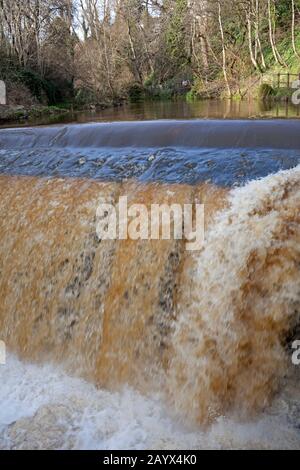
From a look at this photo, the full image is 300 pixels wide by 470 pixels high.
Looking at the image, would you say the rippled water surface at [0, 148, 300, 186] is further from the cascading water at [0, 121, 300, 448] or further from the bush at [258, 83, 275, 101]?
the bush at [258, 83, 275, 101]

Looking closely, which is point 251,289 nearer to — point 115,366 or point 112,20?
point 115,366

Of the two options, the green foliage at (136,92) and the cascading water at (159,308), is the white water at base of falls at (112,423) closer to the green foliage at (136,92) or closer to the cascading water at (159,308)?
the cascading water at (159,308)

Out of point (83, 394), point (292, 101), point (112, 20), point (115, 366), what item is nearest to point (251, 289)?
point (115, 366)

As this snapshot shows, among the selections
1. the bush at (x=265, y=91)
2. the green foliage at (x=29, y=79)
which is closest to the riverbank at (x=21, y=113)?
the green foliage at (x=29, y=79)

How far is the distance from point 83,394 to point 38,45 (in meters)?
16.1

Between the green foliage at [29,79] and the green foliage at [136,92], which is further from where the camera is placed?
the green foliage at [136,92]

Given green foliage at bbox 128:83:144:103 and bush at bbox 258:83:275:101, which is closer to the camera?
bush at bbox 258:83:275:101

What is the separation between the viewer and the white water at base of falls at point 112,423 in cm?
259

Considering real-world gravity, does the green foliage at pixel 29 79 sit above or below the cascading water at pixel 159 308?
above

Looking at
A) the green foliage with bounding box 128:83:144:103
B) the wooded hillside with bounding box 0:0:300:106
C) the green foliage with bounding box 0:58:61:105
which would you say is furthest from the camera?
the green foliage with bounding box 128:83:144:103

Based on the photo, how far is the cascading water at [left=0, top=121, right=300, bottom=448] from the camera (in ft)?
8.71

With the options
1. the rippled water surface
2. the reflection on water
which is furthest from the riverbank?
the rippled water surface

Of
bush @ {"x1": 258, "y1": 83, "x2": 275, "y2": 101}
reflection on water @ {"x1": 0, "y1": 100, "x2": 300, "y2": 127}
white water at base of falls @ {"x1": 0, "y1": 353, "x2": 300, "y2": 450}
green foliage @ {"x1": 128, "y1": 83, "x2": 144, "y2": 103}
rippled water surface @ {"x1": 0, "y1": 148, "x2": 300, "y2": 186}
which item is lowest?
white water at base of falls @ {"x1": 0, "y1": 353, "x2": 300, "y2": 450}

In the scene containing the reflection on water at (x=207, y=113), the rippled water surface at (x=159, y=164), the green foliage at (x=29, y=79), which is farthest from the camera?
the green foliage at (x=29, y=79)
